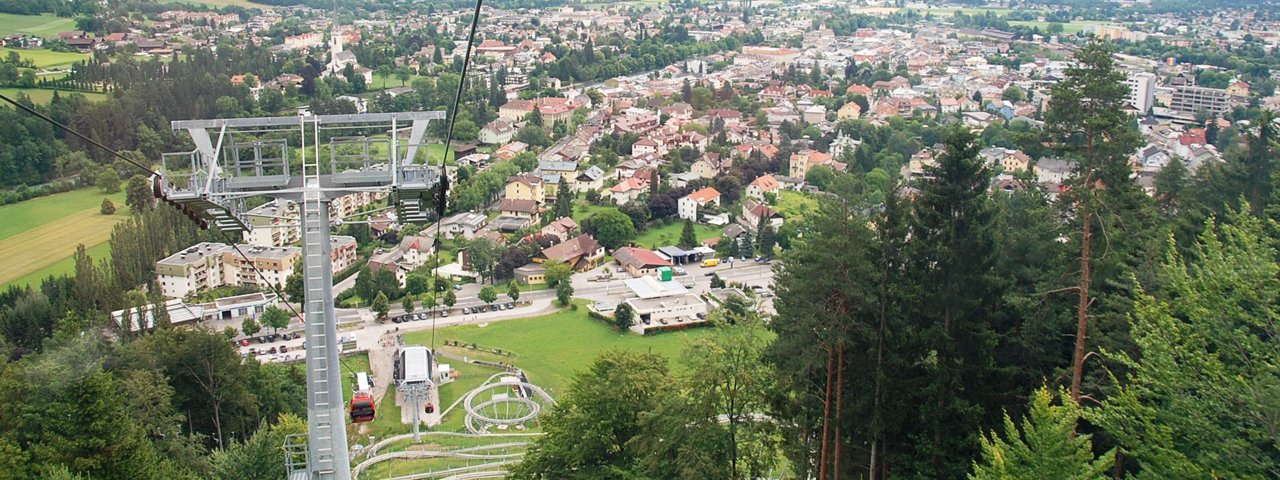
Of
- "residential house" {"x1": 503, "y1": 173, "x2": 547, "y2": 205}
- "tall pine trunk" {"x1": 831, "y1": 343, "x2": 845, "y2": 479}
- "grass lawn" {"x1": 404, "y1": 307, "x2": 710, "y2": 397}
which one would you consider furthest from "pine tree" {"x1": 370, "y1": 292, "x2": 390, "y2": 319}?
"tall pine trunk" {"x1": 831, "y1": 343, "x2": 845, "y2": 479}

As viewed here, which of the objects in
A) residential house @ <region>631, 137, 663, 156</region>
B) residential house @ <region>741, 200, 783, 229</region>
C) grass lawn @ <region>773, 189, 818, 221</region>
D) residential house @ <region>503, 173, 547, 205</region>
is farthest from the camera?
residential house @ <region>631, 137, 663, 156</region>

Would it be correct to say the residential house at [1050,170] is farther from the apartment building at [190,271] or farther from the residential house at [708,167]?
the apartment building at [190,271]

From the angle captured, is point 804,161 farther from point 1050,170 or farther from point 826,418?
point 826,418

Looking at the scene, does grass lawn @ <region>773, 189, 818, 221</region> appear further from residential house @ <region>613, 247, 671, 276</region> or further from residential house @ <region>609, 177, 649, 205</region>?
residential house @ <region>613, 247, 671, 276</region>

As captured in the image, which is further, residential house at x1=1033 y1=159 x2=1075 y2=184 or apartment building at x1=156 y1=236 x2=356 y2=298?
residential house at x1=1033 y1=159 x2=1075 y2=184

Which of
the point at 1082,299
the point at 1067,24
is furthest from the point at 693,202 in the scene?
the point at 1067,24

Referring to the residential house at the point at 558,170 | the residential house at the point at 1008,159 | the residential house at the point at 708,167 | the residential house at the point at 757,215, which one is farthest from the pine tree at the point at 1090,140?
the residential house at the point at 1008,159
